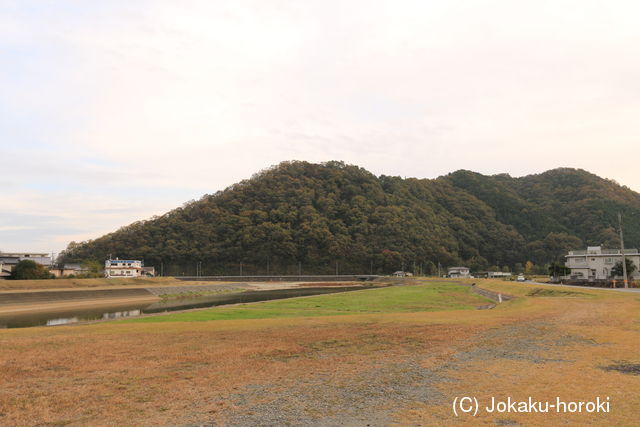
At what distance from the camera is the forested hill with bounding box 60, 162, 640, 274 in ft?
481

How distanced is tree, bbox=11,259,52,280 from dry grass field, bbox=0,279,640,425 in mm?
53732

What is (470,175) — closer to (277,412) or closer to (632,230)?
(632,230)

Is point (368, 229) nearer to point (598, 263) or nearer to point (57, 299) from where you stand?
point (598, 263)

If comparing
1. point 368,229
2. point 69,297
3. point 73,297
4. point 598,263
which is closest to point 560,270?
point 598,263

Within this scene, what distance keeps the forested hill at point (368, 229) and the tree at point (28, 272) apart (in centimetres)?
8296

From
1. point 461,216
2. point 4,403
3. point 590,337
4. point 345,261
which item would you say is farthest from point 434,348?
point 461,216

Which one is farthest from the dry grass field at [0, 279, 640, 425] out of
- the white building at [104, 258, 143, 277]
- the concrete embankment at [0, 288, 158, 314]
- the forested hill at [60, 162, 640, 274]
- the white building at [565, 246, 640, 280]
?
the forested hill at [60, 162, 640, 274]

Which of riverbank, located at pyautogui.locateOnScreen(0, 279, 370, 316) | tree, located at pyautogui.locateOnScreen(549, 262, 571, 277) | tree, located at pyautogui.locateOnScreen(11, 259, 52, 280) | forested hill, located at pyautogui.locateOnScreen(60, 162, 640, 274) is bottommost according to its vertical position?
riverbank, located at pyautogui.locateOnScreen(0, 279, 370, 316)

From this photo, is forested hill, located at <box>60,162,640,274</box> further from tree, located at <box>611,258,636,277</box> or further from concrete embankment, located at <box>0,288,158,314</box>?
concrete embankment, located at <box>0,288,158,314</box>

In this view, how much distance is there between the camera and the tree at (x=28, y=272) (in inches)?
2424

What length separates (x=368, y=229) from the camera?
159 m

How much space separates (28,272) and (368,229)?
116 meters

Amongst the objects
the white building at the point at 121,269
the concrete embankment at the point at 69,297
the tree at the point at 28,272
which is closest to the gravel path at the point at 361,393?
the concrete embankment at the point at 69,297

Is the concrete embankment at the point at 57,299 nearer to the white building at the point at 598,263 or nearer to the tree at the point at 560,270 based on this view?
the tree at the point at 560,270
